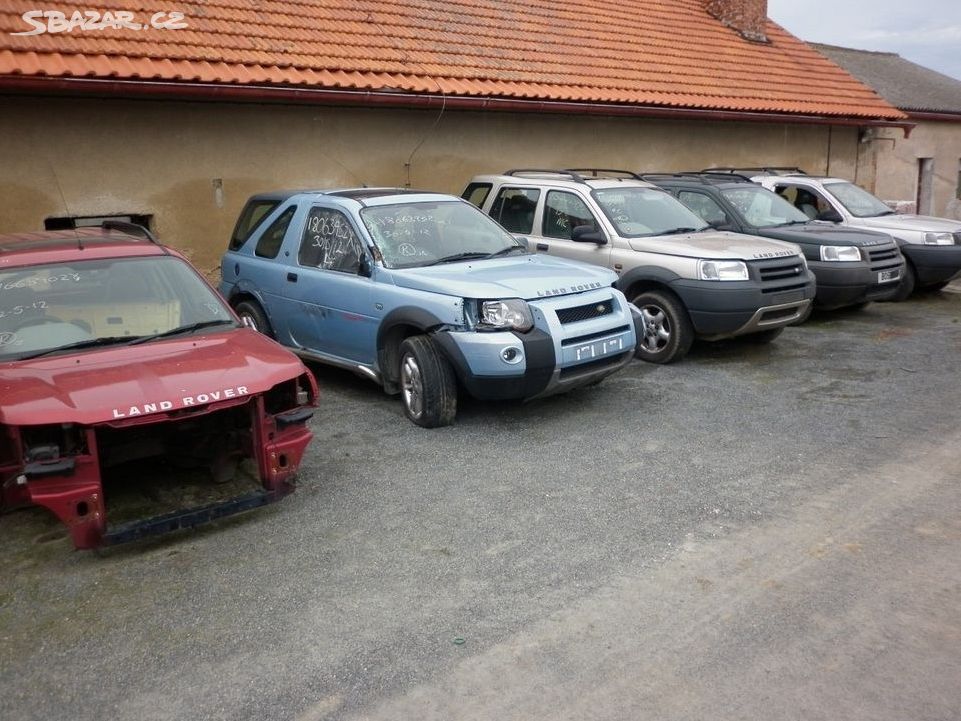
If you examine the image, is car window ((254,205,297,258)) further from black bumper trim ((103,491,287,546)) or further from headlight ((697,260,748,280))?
headlight ((697,260,748,280))

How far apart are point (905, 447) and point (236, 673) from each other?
4.70 meters

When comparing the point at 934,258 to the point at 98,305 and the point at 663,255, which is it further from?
the point at 98,305

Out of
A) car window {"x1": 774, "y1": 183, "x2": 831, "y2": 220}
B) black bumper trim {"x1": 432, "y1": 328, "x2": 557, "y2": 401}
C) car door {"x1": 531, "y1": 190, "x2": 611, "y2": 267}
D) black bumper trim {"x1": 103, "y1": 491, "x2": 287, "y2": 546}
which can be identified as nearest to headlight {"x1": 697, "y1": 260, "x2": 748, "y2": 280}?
car door {"x1": 531, "y1": 190, "x2": 611, "y2": 267}

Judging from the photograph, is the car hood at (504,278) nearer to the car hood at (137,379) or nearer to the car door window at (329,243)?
the car door window at (329,243)

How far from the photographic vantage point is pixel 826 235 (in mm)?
10445

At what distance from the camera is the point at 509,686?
3.41 meters

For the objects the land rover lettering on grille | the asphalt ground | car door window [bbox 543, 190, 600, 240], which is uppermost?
car door window [bbox 543, 190, 600, 240]

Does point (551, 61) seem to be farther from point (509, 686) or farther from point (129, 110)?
point (509, 686)

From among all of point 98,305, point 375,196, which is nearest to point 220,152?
point 375,196

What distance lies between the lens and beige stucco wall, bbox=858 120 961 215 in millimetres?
19203

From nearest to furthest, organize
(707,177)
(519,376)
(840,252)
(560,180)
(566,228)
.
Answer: (519,376)
(566,228)
(560,180)
(840,252)
(707,177)

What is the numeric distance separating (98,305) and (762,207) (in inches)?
324

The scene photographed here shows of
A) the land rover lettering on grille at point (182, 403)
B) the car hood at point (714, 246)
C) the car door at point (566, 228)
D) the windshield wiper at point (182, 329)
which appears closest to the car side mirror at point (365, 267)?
the windshield wiper at point (182, 329)

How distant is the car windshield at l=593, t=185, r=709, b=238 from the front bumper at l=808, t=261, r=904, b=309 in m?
1.65
